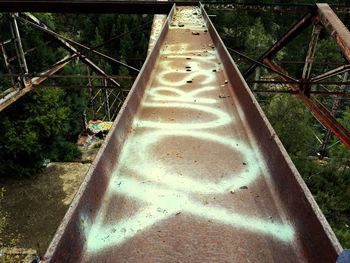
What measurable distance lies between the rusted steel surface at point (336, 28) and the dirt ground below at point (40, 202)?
376 inches

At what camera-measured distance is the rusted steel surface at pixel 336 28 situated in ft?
12.3

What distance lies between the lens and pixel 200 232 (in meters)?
Answer: 1.75

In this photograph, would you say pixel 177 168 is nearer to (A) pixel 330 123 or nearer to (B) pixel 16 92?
(A) pixel 330 123

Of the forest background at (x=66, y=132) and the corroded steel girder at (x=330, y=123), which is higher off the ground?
the corroded steel girder at (x=330, y=123)

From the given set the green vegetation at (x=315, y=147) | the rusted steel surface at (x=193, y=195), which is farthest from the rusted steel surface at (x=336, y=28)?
the green vegetation at (x=315, y=147)

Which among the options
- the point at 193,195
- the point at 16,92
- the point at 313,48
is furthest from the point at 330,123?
the point at 16,92

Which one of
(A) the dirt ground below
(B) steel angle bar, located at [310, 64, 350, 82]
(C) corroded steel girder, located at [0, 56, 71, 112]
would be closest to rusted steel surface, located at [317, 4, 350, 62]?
(B) steel angle bar, located at [310, 64, 350, 82]

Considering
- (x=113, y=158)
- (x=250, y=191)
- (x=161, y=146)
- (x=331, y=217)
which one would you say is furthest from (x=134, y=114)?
(x=331, y=217)

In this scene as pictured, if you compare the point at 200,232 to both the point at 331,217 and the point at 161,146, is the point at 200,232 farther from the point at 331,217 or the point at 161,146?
the point at 331,217

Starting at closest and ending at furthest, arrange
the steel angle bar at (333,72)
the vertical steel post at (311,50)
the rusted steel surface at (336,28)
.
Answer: the rusted steel surface at (336,28), the steel angle bar at (333,72), the vertical steel post at (311,50)

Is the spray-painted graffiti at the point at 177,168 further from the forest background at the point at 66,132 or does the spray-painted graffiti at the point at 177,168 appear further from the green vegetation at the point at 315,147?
the green vegetation at the point at 315,147

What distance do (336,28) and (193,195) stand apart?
3.32 meters

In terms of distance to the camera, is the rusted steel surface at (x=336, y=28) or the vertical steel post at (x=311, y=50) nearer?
the rusted steel surface at (x=336, y=28)

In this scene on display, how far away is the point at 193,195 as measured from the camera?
201 centimetres
